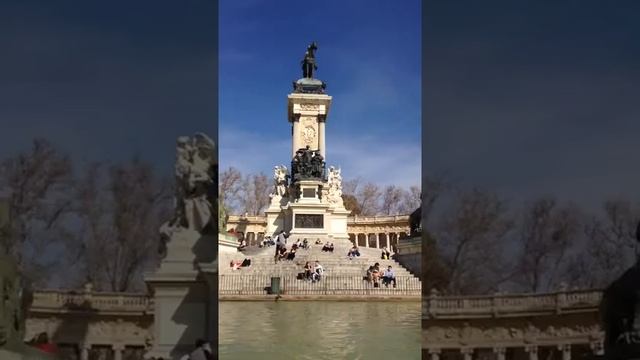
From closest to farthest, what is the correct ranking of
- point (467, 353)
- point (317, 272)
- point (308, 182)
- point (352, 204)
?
point (467, 353) < point (317, 272) < point (308, 182) < point (352, 204)

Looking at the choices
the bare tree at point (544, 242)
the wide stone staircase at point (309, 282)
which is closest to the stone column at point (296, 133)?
the wide stone staircase at point (309, 282)

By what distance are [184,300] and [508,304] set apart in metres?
2.65

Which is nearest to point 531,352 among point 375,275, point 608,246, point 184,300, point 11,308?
point 608,246

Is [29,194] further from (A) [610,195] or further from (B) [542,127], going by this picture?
(A) [610,195]

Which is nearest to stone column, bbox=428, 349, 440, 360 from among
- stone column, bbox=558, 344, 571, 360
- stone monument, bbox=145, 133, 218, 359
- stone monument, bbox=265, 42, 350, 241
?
stone column, bbox=558, 344, 571, 360

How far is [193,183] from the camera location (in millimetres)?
5250

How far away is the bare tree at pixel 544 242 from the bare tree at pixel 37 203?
3721 mm

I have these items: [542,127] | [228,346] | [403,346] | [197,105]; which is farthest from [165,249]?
[403,346]

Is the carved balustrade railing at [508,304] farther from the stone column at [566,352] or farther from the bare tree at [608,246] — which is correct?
the stone column at [566,352]

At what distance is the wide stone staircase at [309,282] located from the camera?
20531 mm

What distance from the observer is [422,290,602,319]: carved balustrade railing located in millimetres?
5613

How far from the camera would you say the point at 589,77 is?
5.73m

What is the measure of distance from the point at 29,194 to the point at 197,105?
61.5 inches

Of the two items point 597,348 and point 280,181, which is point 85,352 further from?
point 280,181
